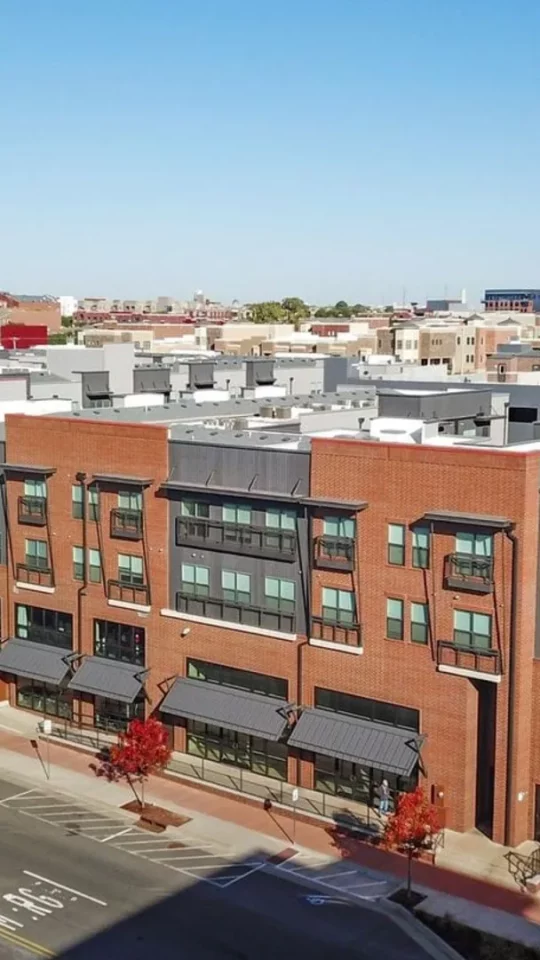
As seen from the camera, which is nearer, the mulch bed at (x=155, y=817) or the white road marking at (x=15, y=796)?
the mulch bed at (x=155, y=817)

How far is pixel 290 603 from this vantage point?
47.3 m

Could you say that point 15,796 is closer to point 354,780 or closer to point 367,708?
point 354,780

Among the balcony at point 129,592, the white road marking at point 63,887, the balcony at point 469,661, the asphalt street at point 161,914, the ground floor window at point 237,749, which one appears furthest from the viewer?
the balcony at point 129,592

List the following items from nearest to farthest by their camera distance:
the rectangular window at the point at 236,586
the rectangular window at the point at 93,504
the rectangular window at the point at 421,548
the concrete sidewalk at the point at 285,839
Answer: the concrete sidewalk at the point at 285,839 → the rectangular window at the point at 421,548 → the rectangular window at the point at 236,586 → the rectangular window at the point at 93,504

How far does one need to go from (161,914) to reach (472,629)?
14.2 metres

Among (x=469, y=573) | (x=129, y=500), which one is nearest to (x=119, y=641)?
(x=129, y=500)

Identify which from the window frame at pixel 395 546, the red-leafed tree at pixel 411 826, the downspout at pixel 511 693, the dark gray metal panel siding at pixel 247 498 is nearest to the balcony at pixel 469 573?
the downspout at pixel 511 693

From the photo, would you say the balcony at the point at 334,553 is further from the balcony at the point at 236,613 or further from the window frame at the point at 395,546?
the balcony at the point at 236,613

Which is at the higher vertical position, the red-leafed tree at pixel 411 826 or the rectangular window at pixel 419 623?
the rectangular window at pixel 419 623

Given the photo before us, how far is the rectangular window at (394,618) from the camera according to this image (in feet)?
145

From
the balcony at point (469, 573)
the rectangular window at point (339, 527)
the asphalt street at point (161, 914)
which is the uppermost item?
the rectangular window at point (339, 527)

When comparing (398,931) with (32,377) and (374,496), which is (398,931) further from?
(32,377)

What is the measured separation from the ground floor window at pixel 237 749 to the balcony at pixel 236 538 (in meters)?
7.26

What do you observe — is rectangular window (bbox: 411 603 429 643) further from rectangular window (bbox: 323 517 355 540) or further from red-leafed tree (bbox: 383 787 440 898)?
red-leafed tree (bbox: 383 787 440 898)
